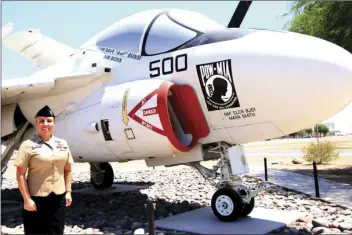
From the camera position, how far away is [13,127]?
7246 mm

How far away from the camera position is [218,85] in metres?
5.52

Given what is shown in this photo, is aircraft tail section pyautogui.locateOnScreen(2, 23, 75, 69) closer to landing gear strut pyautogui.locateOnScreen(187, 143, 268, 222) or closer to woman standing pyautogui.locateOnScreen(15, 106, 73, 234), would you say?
landing gear strut pyautogui.locateOnScreen(187, 143, 268, 222)

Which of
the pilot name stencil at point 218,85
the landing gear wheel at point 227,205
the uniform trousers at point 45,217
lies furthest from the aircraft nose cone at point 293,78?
the uniform trousers at point 45,217

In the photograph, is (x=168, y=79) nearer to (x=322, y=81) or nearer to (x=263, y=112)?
(x=263, y=112)

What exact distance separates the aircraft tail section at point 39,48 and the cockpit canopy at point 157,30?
3.41 m

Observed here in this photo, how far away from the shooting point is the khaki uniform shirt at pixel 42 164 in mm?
3572

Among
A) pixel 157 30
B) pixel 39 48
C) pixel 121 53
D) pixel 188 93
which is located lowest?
pixel 188 93

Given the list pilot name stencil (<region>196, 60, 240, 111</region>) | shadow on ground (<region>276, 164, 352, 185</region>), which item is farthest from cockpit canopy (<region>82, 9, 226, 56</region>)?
shadow on ground (<region>276, 164, 352, 185</region>)

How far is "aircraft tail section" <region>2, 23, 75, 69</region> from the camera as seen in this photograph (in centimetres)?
975

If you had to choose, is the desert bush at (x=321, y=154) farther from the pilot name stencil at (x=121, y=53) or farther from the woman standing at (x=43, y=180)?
the woman standing at (x=43, y=180)

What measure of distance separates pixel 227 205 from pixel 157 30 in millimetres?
3036

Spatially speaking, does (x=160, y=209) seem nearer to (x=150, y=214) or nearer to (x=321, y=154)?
(x=150, y=214)

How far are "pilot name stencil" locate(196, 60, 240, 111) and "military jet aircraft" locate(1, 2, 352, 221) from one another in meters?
0.01

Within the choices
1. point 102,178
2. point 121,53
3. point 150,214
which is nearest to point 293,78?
point 150,214
